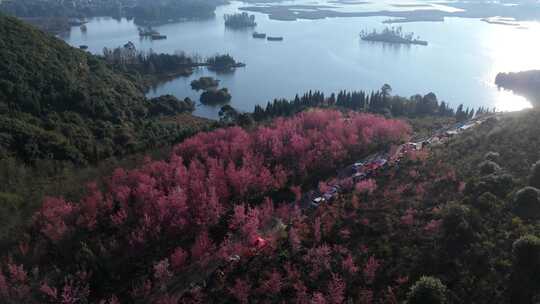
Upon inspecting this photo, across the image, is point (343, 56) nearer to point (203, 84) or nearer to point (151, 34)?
point (203, 84)

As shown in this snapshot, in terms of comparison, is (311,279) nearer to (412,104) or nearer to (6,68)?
(6,68)

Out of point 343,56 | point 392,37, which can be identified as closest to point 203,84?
point 343,56

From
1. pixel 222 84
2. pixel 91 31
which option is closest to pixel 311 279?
pixel 222 84

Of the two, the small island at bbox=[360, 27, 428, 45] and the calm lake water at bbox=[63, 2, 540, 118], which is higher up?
the small island at bbox=[360, 27, 428, 45]

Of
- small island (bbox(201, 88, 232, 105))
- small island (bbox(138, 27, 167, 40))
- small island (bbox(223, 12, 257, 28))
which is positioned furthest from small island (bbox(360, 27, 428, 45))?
small island (bbox(201, 88, 232, 105))

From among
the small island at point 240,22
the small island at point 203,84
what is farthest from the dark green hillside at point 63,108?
the small island at point 240,22

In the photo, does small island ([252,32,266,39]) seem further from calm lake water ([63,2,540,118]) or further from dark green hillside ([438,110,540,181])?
dark green hillside ([438,110,540,181])
